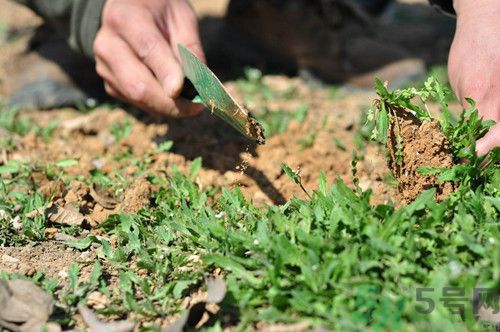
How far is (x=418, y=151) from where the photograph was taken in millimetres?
2377

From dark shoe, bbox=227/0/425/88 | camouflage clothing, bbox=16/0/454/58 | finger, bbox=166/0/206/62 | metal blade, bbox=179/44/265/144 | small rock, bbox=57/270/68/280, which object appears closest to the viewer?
small rock, bbox=57/270/68/280

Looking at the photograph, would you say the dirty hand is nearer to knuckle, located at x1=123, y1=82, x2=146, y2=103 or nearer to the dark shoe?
knuckle, located at x1=123, y1=82, x2=146, y2=103

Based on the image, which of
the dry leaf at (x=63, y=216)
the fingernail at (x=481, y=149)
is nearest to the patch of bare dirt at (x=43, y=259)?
the dry leaf at (x=63, y=216)

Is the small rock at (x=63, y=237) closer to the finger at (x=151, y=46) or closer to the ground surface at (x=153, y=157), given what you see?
the ground surface at (x=153, y=157)

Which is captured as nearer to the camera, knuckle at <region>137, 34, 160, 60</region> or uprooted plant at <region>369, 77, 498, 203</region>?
uprooted plant at <region>369, 77, 498, 203</region>

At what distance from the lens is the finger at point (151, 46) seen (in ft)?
9.45

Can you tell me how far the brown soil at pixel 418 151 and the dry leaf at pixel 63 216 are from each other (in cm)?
130

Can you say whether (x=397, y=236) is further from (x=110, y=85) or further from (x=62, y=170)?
(x=110, y=85)

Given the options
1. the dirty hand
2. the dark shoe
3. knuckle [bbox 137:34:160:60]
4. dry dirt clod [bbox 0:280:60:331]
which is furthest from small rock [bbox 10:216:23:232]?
the dark shoe

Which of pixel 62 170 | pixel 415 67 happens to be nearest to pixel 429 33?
pixel 415 67

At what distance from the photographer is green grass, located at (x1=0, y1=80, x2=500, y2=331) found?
1867 mm

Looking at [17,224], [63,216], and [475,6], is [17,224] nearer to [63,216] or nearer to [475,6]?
[63,216]

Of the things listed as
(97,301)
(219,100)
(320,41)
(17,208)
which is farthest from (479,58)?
(320,41)

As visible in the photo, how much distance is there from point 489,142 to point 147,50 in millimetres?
1625
